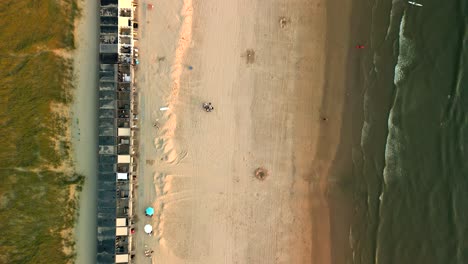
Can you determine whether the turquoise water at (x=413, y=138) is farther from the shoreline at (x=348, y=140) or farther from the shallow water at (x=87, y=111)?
the shallow water at (x=87, y=111)

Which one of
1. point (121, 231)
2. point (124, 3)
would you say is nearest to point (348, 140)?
point (121, 231)

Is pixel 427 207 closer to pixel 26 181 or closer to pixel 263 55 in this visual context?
pixel 263 55

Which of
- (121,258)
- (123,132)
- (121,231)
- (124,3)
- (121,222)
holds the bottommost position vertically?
(121,258)

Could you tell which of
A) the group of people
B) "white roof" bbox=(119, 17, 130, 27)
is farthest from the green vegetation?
the group of people

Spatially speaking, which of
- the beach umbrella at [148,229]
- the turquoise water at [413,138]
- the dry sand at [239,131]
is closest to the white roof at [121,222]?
the dry sand at [239,131]

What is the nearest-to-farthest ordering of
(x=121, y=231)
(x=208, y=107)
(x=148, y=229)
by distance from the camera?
1. (x=121, y=231)
2. (x=148, y=229)
3. (x=208, y=107)

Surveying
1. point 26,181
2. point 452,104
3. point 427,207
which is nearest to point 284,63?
point 452,104

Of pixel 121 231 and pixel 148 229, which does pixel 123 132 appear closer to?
pixel 121 231

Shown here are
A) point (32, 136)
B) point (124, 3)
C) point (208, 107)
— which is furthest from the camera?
point (208, 107)
